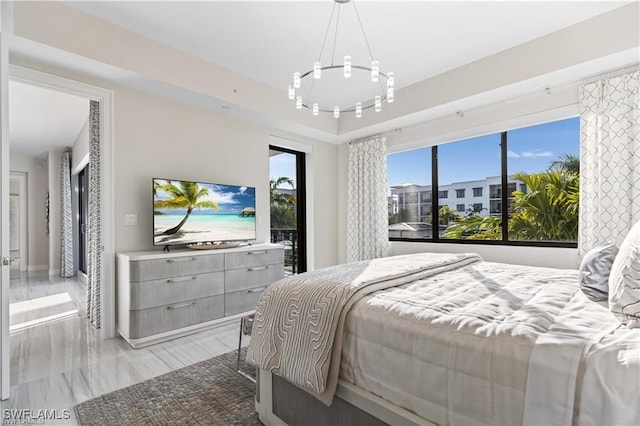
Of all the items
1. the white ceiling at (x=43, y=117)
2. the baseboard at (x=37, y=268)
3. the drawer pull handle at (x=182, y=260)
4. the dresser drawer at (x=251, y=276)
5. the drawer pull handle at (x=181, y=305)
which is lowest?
the baseboard at (x=37, y=268)

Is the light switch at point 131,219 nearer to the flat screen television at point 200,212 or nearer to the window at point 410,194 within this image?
the flat screen television at point 200,212

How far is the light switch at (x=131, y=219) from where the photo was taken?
3190mm

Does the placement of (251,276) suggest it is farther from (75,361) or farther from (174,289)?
(75,361)

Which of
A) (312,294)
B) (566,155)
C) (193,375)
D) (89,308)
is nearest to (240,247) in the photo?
(193,375)

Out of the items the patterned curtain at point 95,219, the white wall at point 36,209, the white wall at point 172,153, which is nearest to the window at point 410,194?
the white wall at point 172,153

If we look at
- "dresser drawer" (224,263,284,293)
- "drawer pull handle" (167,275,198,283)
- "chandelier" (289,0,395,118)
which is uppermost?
"chandelier" (289,0,395,118)

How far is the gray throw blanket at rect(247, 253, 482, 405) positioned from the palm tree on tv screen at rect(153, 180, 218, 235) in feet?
6.31

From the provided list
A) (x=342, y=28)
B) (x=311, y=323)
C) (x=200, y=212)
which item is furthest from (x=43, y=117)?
(x=311, y=323)

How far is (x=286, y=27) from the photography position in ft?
9.11

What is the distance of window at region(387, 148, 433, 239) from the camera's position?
4512 mm

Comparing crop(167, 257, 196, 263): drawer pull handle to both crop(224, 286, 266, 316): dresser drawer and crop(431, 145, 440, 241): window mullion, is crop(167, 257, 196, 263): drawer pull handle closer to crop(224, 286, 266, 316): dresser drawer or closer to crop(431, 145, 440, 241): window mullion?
crop(224, 286, 266, 316): dresser drawer

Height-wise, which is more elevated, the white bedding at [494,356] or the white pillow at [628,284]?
the white pillow at [628,284]

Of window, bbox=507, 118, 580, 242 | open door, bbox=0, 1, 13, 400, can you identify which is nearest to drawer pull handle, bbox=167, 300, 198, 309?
open door, bbox=0, 1, 13, 400

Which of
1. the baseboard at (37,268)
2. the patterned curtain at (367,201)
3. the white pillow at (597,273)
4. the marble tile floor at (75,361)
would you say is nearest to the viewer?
the white pillow at (597,273)
